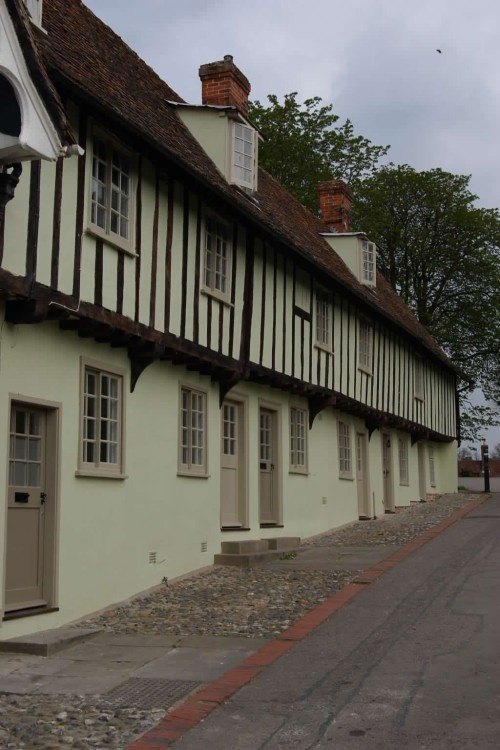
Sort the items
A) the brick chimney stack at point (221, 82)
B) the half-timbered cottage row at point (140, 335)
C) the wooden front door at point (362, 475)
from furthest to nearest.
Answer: the wooden front door at point (362, 475) < the brick chimney stack at point (221, 82) < the half-timbered cottage row at point (140, 335)

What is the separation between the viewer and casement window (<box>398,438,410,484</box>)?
80.1 ft

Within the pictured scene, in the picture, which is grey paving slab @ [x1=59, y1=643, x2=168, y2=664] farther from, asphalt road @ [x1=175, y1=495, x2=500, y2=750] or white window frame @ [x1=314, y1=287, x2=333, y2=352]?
white window frame @ [x1=314, y1=287, x2=333, y2=352]

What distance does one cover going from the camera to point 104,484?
9.91 m

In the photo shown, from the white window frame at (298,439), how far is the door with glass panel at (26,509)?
7538 millimetres

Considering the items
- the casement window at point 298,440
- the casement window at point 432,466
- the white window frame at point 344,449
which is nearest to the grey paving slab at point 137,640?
the casement window at point 298,440

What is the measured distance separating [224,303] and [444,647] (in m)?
6.55

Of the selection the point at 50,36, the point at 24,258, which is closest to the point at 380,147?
the point at 50,36

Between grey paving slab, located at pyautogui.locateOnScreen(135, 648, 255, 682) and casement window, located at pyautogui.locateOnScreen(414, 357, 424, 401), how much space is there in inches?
699

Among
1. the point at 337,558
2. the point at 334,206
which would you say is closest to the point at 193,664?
the point at 337,558

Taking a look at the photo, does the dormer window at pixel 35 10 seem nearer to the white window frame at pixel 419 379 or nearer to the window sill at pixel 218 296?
the window sill at pixel 218 296

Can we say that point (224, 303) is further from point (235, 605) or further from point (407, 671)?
point (407, 671)

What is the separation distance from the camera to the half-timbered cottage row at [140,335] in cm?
841

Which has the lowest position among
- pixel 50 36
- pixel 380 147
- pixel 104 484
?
pixel 104 484

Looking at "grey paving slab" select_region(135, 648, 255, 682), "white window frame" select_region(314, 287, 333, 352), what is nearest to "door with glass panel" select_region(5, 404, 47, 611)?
"grey paving slab" select_region(135, 648, 255, 682)
